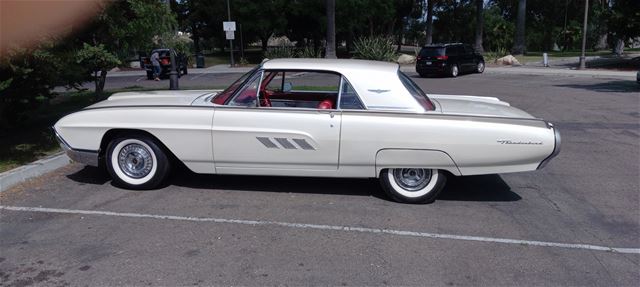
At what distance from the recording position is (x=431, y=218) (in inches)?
209

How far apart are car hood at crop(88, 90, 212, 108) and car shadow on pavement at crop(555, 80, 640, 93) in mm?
15215

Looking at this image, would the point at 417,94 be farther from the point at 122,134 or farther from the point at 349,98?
the point at 122,134

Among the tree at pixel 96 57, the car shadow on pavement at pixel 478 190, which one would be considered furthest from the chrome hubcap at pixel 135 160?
the car shadow on pavement at pixel 478 190

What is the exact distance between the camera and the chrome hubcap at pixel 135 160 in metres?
5.97

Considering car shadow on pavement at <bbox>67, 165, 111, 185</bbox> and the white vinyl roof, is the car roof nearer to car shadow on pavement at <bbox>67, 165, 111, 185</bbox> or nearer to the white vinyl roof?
the white vinyl roof

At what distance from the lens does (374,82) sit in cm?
570

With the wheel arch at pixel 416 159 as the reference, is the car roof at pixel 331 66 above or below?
above

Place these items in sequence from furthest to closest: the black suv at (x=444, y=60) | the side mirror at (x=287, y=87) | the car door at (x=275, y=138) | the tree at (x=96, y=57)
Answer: the black suv at (x=444, y=60), the tree at (x=96, y=57), the side mirror at (x=287, y=87), the car door at (x=275, y=138)

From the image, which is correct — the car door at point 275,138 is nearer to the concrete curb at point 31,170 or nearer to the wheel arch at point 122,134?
the wheel arch at point 122,134

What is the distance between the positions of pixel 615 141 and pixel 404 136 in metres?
5.57

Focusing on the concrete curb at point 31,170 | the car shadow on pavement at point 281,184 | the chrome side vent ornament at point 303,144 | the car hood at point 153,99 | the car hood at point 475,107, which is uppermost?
the car hood at point 153,99

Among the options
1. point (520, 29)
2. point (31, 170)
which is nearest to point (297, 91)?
point (31, 170)

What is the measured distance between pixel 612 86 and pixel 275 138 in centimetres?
1755

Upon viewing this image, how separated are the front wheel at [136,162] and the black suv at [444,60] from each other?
21530mm
